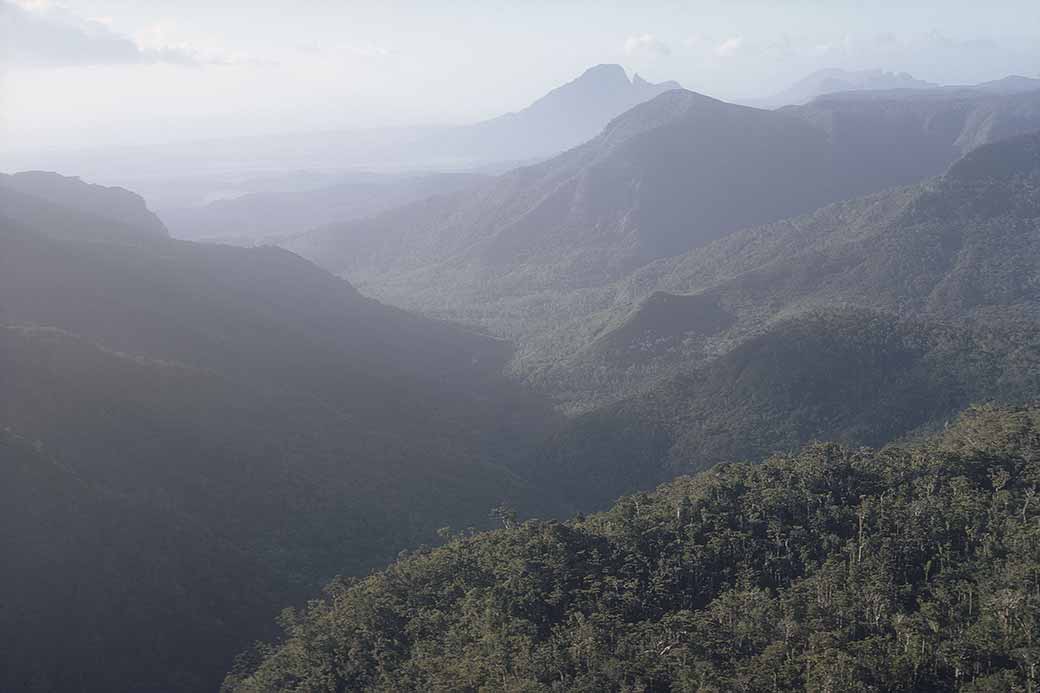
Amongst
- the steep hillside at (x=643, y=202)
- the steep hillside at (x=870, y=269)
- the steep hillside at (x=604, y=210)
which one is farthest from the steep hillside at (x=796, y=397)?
the steep hillside at (x=604, y=210)

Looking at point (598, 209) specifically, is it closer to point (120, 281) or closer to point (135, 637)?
point (120, 281)

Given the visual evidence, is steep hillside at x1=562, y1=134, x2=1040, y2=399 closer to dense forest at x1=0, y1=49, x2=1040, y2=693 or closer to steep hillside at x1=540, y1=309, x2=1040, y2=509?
dense forest at x1=0, y1=49, x2=1040, y2=693

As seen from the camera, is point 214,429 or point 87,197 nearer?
point 214,429

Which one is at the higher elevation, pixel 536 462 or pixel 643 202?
pixel 643 202

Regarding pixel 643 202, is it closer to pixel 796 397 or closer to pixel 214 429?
pixel 796 397

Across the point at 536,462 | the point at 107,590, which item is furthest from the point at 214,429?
the point at 536,462

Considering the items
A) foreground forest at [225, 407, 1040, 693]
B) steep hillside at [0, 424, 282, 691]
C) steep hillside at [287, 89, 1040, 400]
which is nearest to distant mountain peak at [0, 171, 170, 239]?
steep hillside at [287, 89, 1040, 400]

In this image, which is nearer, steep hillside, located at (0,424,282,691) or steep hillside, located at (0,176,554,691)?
steep hillside, located at (0,424,282,691)
